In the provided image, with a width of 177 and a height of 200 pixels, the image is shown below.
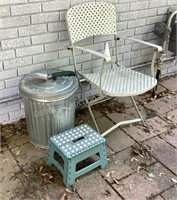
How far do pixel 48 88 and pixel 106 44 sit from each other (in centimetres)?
65

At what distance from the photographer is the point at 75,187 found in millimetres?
2109

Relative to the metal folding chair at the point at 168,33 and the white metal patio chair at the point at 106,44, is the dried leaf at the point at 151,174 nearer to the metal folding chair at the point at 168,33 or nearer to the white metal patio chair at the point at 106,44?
the white metal patio chair at the point at 106,44

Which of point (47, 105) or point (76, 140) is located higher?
point (47, 105)

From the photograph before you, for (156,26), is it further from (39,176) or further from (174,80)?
(39,176)

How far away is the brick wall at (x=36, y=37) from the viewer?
2.29 meters

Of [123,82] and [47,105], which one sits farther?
[123,82]

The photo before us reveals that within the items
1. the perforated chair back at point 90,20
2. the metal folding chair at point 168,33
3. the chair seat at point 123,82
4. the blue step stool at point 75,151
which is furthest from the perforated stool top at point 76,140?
the metal folding chair at point 168,33

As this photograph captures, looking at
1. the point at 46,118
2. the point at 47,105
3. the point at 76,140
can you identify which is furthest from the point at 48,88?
the point at 76,140

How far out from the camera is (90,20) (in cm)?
260

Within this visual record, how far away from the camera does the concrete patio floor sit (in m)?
2.07

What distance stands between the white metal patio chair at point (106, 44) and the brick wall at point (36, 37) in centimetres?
9

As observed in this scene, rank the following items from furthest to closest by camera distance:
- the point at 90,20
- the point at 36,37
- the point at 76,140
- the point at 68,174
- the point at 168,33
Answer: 1. the point at 168,33
2. the point at 90,20
3. the point at 36,37
4. the point at 76,140
5. the point at 68,174

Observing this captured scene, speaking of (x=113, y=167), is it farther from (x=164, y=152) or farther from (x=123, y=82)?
(x=123, y=82)

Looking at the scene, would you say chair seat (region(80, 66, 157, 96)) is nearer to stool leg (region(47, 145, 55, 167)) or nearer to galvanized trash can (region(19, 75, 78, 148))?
galvanized trash can (region(19, 75, 78, 148))
